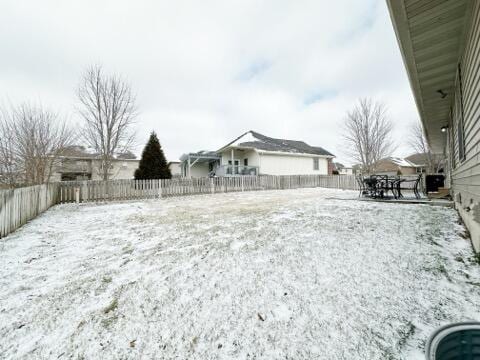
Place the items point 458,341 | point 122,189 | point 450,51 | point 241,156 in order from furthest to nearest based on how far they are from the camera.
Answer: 1. point 241,156
2. point 122,189
3. point 450,51
4. point 458,341

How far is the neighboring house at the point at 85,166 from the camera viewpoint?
513 inches

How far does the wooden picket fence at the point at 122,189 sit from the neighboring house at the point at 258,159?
308 cm

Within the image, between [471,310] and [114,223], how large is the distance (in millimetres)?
6961

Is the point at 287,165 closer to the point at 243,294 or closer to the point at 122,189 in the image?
the point at 122,189

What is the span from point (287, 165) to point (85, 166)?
27.2 meters

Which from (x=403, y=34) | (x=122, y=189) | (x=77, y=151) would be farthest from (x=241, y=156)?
(x=403, y=34)

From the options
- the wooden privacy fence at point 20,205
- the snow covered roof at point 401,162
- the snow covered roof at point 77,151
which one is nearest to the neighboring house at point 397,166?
the snow covered roof at point 401,162

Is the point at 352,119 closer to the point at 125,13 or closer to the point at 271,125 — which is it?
the point at 271,125

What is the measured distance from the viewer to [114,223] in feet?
18.9

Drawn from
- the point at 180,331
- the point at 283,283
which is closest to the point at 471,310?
the point at 283,283

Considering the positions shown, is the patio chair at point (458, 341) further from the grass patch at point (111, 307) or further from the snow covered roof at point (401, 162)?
the snow covered roof at point (401, 162)

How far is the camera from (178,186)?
542 inches

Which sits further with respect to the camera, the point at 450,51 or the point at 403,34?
the point at 450,51

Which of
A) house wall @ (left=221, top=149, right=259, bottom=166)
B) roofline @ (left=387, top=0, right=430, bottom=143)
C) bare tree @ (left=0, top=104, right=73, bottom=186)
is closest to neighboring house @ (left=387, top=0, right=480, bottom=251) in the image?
roofline @ (left=387, top=0, right=430, bottom=143)
